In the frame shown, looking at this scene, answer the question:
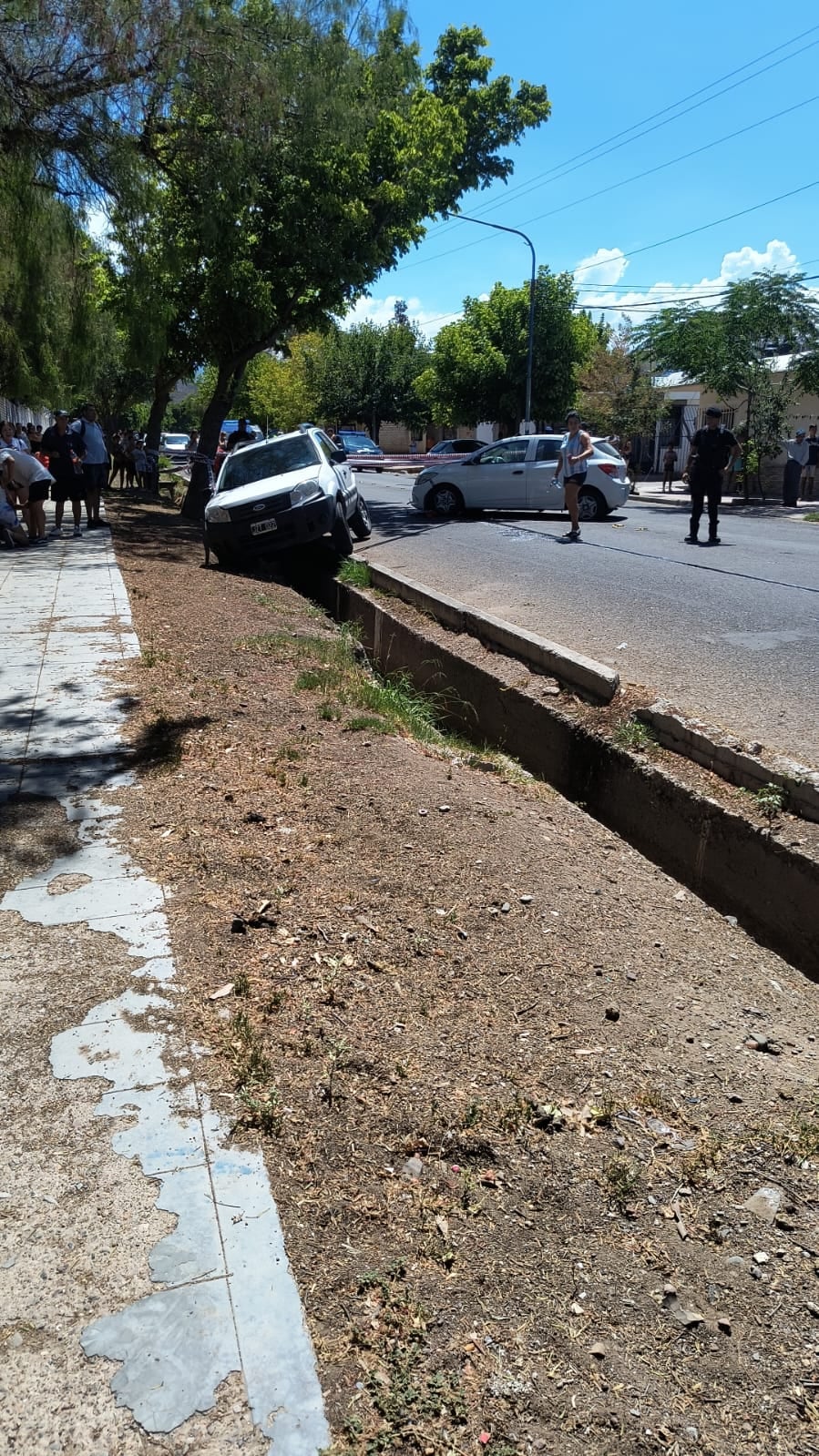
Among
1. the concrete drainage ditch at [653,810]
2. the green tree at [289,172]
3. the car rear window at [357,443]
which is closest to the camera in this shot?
the concrete drainage ditch at [653,810]

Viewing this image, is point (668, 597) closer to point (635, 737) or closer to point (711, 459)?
point (711, 459)

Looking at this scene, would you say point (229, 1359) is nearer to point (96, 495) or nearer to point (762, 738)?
point (762, 738)

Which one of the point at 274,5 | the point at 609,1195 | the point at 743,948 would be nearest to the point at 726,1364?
the point at 609,1195

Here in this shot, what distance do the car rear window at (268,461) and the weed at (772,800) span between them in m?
9.51

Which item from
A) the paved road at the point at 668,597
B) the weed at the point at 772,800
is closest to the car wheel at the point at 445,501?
the paved road at the point at 668,597

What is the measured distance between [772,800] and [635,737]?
1.16 metres

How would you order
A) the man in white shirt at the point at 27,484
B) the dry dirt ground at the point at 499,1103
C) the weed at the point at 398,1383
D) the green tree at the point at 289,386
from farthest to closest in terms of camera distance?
the green tree at the point at 289,386, the man in white shirt at the point at 27,484, the dry dirt ground at the point at 499,1103, the weed at the point at 398,1383

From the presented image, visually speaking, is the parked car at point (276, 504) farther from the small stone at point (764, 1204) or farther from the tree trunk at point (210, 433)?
the small stone at point (764, 1204)

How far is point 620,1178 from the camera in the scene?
2.68m

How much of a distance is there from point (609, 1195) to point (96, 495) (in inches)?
563

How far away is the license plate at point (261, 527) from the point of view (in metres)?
12.0

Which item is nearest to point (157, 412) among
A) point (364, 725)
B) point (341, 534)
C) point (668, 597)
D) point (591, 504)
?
point (591, 504)

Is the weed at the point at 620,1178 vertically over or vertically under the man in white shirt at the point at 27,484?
under

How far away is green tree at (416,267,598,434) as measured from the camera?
1591 inches
